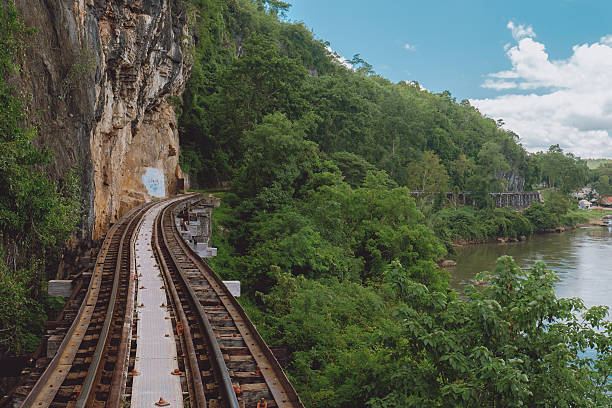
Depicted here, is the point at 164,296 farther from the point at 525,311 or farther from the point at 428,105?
the point at 428,105

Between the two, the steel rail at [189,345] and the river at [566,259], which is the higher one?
the steel rail at [189,345]

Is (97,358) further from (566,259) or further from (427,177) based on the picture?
(427,177)

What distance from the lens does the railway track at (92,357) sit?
4.95 meters

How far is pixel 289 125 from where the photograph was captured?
3012 cm

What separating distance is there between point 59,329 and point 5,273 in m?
2.77

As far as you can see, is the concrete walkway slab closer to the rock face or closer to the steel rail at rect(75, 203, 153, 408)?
the steel rail at rect(75, 203, 153, 408)

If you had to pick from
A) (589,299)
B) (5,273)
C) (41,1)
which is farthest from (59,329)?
(589,299)

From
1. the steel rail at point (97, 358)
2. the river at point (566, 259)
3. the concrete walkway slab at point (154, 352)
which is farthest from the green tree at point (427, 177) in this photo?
the concrete walkway slab at point (154, 352)

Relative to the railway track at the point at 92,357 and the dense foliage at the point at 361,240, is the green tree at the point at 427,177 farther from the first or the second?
the railway track at the point at 92,357

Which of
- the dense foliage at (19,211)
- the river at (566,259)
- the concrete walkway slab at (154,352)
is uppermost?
the dense foliage at (19,211)

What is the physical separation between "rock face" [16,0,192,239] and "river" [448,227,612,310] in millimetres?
23028

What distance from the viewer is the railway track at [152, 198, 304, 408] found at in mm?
5148

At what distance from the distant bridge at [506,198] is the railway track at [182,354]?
5319 cm

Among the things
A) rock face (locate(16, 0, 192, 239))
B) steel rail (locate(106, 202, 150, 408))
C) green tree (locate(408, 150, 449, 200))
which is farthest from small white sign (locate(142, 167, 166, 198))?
green tree (locate(408, 150, 449, 200))
